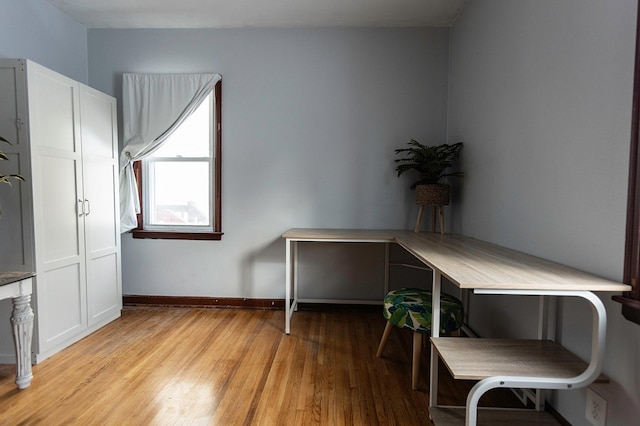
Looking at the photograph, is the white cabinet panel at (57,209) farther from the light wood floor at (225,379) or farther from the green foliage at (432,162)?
the green foliage at (432,162)

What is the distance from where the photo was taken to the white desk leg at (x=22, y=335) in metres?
1.67

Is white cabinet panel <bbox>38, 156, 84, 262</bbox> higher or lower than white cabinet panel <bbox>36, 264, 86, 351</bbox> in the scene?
higher

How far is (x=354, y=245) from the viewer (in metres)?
2.86

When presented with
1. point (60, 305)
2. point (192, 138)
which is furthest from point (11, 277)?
point (192, 138)

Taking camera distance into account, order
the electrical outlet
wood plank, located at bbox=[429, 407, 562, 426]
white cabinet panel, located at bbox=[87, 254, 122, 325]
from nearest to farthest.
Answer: the electrical outlet
wood plank, located at bbox=[429, 407, 562, 426]
white cabinet panel, located at bbox=[87, 254, 122, 325]

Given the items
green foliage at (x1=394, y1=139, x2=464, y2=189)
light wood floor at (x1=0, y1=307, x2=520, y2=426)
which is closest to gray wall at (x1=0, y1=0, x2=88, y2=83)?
light wood floor at (x1=0, y1=307, x2=520, y2=426)

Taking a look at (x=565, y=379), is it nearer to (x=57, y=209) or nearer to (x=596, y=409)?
(x=596, y=409)

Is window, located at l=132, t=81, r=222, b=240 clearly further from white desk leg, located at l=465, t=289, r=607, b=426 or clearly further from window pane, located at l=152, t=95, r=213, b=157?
white desk leg, located at l=465, t=289, r=607, b=426

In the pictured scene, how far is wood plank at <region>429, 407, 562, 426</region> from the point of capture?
1400 millimetres

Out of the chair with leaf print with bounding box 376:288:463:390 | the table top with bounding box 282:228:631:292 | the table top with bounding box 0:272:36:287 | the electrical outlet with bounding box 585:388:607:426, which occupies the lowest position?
the electrical outlet with bounding box 585:388:607:426

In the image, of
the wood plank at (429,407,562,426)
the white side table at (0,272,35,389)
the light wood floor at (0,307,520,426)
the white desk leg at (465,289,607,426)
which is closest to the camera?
the white desk leg at (465,289,607,426)

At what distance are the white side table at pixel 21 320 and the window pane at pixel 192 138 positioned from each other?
5.03 ft

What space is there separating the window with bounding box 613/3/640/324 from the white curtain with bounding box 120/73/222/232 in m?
2.76

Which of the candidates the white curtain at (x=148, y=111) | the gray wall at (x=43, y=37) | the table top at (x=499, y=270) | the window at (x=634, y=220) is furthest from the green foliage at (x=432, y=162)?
the gray wall at (x=43, y=37)
